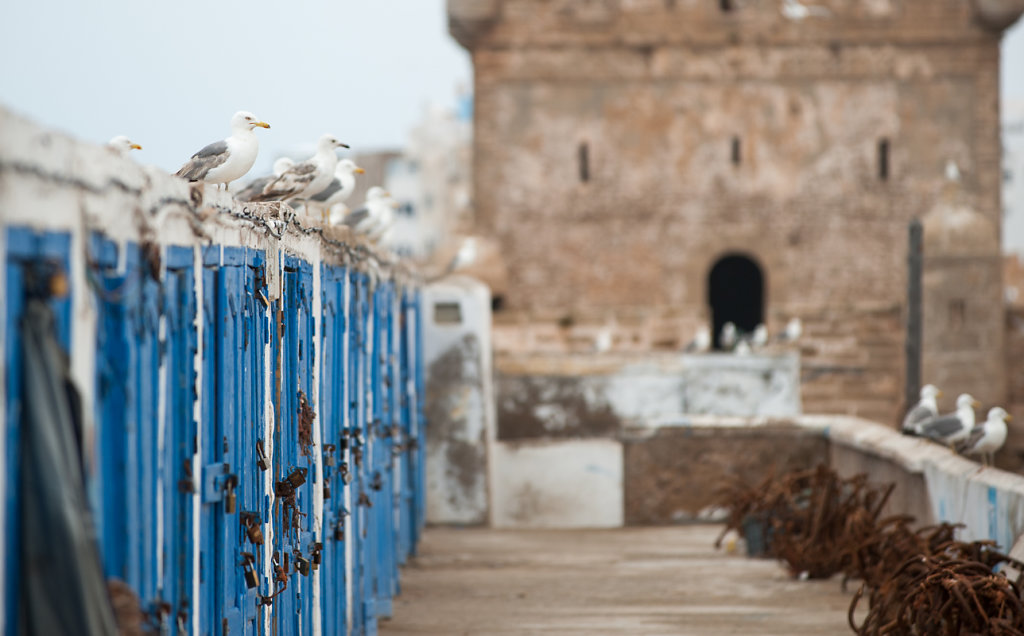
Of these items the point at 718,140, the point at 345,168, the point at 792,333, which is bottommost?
the point at 792,333

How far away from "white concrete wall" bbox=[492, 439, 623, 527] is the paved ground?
0.85 m

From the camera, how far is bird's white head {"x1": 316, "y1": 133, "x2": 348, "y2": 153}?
A: 7.73 meters

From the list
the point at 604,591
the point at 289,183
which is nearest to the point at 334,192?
the point at 289,183

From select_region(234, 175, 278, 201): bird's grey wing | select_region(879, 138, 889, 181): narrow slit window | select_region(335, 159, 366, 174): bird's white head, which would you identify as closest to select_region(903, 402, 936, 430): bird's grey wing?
select_region(335, 159, 366, 174): bird's white head

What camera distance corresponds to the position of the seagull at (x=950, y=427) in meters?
8.90

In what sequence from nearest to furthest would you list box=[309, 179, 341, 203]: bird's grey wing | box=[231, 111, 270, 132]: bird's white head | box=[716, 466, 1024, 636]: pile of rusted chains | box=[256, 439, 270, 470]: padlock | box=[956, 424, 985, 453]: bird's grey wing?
1. box=[256, 439, 270, 470]: padlock
2. box=[231, 111, 270, 132]: bird's white head
3. box=[716, 466, 1024, 636]: pile of rusted chains
4. box=[309, 179, 341, 203]: bird's grey wing
5. box=[956, 424, 985, 453]: bird's grey wing

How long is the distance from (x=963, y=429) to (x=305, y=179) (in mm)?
4673

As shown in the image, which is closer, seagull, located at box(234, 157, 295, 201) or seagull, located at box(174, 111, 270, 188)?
seagull, located at box(174, 111, 270, 188)

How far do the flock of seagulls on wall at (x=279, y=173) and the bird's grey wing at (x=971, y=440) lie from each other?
4.11 metres

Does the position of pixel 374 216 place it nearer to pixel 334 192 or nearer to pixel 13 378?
pixel 334 192

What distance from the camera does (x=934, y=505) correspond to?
8.58m

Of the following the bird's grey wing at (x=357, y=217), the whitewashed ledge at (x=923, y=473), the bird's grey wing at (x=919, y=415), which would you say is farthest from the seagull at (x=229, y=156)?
the bird's grey wing at (x=919, y=415)

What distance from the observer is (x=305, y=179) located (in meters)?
6.67

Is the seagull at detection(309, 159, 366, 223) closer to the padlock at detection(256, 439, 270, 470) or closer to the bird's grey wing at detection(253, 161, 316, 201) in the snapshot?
the bird's grey wing at detection(253, 161, 316, 201)
